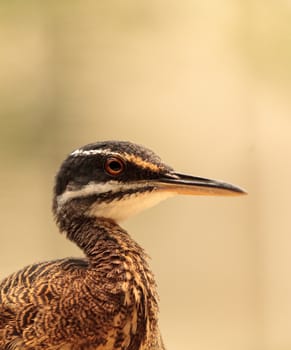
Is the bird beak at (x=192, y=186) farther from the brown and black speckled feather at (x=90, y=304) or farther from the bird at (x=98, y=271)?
the brown and black speckled feather at (x=90, y=304)

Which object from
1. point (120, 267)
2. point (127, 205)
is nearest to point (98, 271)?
point (120, 267)

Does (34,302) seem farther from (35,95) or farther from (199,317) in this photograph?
(199,317)

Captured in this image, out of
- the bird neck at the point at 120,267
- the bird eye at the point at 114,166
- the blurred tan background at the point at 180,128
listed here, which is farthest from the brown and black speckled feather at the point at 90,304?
the blurred tan background at the point at 180,128

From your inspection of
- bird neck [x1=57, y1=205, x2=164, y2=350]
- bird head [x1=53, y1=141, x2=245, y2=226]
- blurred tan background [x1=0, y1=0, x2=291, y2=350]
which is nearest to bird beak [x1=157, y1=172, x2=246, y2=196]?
bird head [x1=53, y1=141, x2=245, y2=226]

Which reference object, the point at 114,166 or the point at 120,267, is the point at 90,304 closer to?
the point at 120,267

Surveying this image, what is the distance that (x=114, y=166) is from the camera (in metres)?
1.54

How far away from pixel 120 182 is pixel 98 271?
20 centimetres

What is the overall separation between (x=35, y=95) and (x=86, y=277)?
1497mm

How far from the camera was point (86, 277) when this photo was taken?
4.98 ft

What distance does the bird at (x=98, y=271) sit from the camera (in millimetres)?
1455

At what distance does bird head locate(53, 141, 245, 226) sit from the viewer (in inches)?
60.6

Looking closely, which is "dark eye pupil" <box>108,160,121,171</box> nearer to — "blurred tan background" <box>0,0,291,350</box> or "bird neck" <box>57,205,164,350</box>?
"bird neck" <box>57,205,164,350</box>

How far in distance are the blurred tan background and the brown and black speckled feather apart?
122 centimetres

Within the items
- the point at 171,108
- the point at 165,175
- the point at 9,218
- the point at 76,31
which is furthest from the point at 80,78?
the point at 165,175
